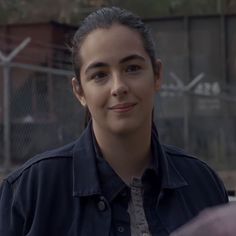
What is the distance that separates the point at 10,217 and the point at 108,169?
313mm

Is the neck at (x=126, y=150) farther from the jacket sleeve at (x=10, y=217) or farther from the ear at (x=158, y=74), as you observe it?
the jacket sleeve at (x=10, y=217)

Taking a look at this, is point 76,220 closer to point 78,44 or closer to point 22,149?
point 78,44

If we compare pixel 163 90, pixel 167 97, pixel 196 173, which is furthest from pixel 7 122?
pixel 196 173

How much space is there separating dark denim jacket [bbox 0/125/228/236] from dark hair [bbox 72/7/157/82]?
0.25m

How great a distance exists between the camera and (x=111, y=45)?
8.00 feet

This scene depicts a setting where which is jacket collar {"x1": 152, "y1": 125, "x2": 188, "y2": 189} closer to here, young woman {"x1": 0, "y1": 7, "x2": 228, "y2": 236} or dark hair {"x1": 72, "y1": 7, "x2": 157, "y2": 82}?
young woman {"x1": 0, "y1": 7, "x2": 228, "y2": 236}

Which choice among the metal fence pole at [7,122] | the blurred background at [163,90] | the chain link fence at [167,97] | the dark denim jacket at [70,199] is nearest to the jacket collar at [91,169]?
the dark denim jacket at [70,199]

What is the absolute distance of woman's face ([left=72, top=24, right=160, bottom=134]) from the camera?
2418mm

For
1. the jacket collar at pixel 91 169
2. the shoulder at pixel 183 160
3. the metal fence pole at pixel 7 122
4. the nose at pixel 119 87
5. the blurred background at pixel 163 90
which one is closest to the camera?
the nose at pixel 119 87

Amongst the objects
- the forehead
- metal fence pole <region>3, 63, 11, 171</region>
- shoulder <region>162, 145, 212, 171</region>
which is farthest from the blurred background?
the forehead

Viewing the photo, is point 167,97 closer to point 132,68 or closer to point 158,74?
point 158,74

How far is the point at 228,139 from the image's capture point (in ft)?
40.2

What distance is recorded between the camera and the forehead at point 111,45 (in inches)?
95.7

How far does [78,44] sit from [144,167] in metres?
0.41
